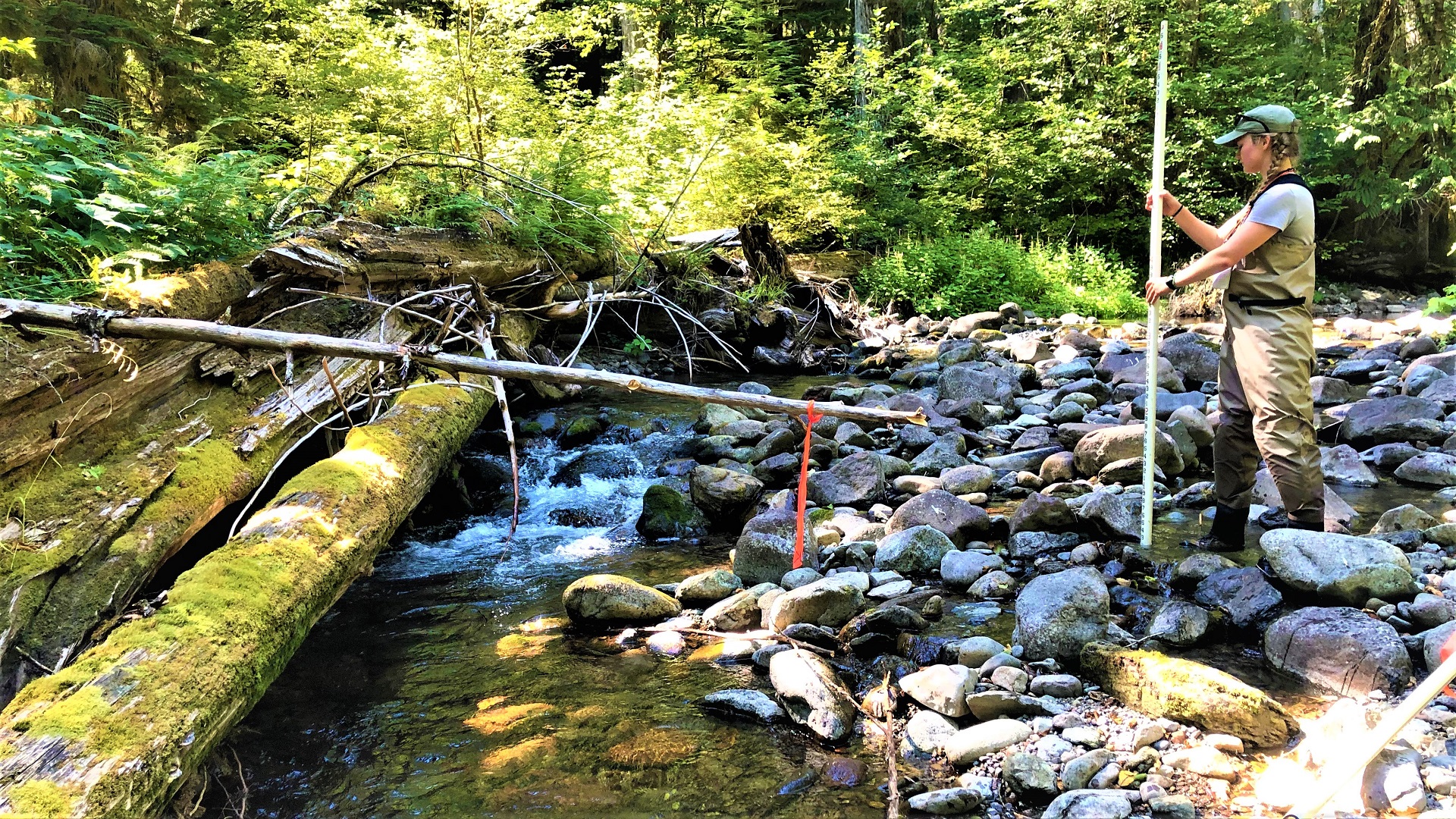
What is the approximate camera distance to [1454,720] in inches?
122

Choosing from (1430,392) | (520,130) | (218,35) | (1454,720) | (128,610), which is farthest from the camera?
(218,35)

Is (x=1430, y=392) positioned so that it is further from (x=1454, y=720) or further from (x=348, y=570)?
(x=348, y=570)

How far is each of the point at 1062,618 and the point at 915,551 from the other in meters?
1.34

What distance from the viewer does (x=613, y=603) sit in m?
4.75

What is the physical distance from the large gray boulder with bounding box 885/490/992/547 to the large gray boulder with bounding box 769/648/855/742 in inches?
77.5

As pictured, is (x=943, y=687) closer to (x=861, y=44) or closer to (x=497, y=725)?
(x=497, y=725)

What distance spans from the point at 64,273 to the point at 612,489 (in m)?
4.28

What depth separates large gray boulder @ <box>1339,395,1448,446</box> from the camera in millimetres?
7184

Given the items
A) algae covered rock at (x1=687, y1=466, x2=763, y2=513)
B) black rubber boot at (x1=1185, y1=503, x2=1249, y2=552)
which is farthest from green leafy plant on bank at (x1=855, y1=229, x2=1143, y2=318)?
black rubber boot at (x1=1185, y1=503, x2=1249, y2=552)

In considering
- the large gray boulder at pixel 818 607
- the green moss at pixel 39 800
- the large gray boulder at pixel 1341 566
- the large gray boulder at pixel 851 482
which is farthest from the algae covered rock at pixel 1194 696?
the green moss at pixel 39 800

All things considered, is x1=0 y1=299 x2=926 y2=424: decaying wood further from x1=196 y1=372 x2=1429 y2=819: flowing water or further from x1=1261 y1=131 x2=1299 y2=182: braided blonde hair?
x1=1261 y1=131 x2=1299 y2=182: braided blonde hair

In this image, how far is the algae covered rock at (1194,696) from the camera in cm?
321

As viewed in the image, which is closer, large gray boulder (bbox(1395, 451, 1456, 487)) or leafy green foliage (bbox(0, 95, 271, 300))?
leafy green foliage (bbox(0, 95, 271, 300))

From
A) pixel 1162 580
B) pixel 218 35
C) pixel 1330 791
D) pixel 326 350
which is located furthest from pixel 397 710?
pixel 218 35
